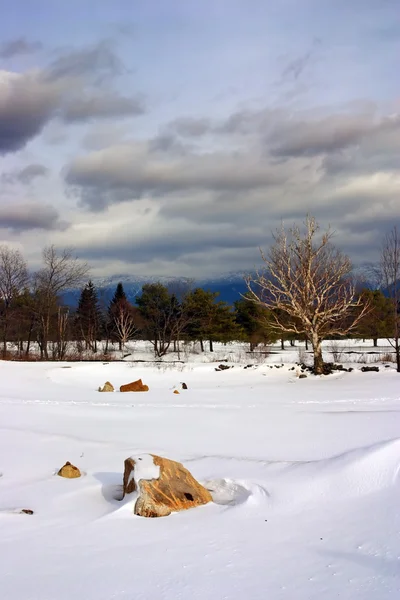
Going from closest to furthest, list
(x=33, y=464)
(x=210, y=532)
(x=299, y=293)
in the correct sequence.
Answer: (x=210, y=532) → (x=33, y=464) → (x=299, y=293)

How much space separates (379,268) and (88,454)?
17.1m

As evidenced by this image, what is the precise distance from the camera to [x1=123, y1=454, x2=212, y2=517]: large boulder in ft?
18.0

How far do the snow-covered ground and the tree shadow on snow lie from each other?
3 cm

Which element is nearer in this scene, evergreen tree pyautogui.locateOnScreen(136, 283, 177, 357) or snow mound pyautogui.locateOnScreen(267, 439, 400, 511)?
snow mound pyautogui.locateOnScreen(267, 439, 400, 511)

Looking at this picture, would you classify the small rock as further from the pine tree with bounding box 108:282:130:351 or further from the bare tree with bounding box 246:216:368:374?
the pine tree with bounding box 108:282:130:351

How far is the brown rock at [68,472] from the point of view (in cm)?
694

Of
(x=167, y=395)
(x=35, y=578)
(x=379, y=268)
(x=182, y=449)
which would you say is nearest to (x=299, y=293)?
(x=379, y=268)

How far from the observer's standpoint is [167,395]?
16.8 metres

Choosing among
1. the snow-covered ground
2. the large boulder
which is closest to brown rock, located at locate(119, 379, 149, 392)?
the snow-covered ground

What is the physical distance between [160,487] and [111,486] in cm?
119

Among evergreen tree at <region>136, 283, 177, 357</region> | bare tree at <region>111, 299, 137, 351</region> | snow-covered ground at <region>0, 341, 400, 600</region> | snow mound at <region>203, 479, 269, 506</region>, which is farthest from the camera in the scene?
bare tree at <region>111, 299, 137, 351</region>

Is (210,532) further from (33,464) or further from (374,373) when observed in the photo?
(374,373)

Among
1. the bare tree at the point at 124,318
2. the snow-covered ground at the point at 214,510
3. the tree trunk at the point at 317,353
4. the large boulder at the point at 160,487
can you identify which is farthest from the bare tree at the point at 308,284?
the bare tree at the point at 124,318

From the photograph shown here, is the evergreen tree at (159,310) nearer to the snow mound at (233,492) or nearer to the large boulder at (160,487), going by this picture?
the snow mound at (233,492)
